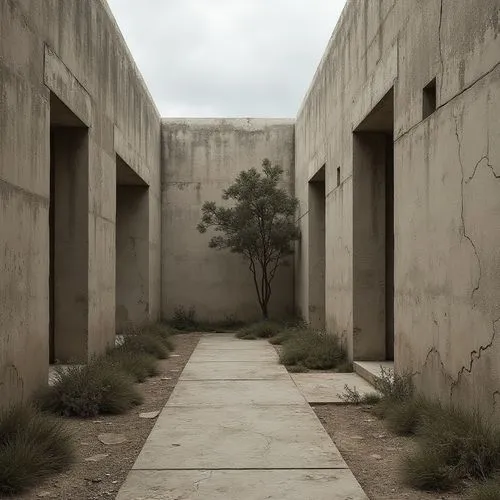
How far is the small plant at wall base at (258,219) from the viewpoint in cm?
1415

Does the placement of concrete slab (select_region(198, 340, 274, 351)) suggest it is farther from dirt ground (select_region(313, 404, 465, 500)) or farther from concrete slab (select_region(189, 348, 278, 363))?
dirt ground (select_region(313, 404, 465, 500))

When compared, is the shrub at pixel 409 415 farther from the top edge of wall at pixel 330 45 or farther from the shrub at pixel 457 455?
the top edge of wall at pixel 330 45

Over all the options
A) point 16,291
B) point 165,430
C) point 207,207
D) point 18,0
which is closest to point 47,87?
point 18,0

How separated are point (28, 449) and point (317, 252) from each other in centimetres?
904

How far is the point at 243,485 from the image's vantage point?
12.7ft

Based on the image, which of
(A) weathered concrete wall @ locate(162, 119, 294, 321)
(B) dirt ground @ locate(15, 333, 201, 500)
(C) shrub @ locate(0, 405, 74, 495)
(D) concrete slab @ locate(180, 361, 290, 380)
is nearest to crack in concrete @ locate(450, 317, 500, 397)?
(B) dirt ground @ locate(15, 333, 201, 500)

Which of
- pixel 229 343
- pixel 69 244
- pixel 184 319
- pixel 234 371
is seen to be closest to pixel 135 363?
pixel 234 371

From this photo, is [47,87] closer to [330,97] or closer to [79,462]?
[79,462]

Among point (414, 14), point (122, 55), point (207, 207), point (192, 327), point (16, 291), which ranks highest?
point (122, 55)

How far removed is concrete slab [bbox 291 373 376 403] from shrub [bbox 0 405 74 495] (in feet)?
9.30

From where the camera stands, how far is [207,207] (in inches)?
578

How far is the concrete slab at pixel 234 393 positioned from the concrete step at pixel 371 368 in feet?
2.88

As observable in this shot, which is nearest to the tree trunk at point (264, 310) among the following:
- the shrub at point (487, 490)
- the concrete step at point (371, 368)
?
the concrete step at point (371, 368)

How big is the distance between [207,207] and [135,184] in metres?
1.97
